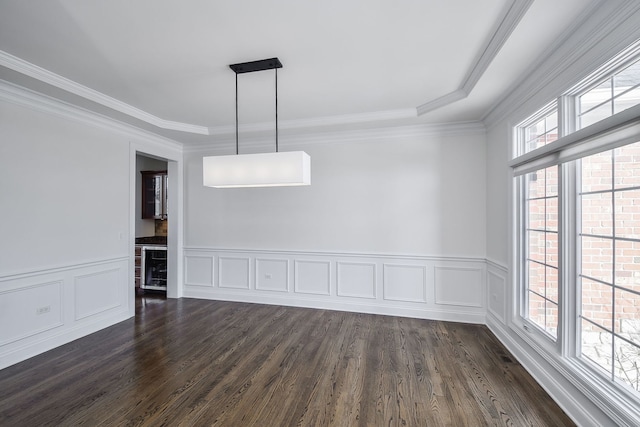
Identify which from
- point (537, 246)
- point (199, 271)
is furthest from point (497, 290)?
point (199, 271)

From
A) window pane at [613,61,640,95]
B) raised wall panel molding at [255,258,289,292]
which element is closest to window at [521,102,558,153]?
window pane at [613,61,640,95]

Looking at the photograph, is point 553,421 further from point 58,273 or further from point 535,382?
point 58,273

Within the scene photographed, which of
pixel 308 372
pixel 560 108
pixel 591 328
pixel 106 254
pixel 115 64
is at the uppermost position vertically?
pixel 115 64

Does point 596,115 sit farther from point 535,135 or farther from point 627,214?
point 535,135

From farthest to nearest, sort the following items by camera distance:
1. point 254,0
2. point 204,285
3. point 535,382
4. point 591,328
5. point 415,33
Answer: point 204,285 < point 535,382 < point 415,33 < point 591,328 < point 254,0

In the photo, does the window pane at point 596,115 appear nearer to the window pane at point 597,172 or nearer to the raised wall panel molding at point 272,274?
the window pane at point 597,172

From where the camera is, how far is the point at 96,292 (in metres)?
3.61

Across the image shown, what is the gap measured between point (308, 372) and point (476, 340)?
198 cm

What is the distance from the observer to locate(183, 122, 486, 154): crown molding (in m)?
3.94

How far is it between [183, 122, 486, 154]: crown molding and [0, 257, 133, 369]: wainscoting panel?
86.2 inches

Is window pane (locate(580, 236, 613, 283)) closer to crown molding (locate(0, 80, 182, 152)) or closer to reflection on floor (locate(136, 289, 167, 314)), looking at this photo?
crown molding (locate(0, 80, 182, 152))

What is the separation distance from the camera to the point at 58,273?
3178 mm

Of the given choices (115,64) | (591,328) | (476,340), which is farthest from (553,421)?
(115,64)

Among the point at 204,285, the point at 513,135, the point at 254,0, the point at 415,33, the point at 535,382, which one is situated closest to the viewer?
the point at 254,0
